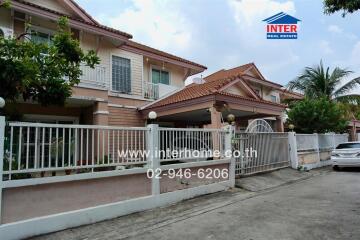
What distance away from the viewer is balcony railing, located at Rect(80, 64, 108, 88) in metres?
11.5

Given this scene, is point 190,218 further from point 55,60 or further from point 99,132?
point 55,60

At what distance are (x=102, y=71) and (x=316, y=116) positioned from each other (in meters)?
11.7

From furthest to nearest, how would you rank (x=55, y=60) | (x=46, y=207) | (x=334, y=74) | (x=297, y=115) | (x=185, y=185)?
(x=334, y=74) < (x=297, y=115) < (x=185, y=185) < (x=55, y=60) < (x=46, y=207)

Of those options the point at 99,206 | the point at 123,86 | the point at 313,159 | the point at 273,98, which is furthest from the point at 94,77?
the point at 273,98

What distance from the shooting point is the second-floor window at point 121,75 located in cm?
1395

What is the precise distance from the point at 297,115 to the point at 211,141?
992cm

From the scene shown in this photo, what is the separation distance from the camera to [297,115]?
684 inches

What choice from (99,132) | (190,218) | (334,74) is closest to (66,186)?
(99,132)

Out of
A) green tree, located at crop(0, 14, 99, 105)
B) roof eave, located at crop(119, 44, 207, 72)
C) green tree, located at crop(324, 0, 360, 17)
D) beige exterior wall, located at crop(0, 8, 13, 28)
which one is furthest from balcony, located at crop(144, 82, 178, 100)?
green tree, located at crop(324, 0, 360, 17)

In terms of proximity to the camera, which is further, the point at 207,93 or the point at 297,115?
the point at 297,115

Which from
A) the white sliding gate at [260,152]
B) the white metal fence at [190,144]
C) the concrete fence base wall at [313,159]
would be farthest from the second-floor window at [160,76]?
the concrete fence base wall at [313,159]

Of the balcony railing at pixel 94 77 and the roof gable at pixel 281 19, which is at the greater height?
the roof gable at pixel 281 19

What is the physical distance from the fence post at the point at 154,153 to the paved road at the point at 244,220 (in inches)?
22.0
